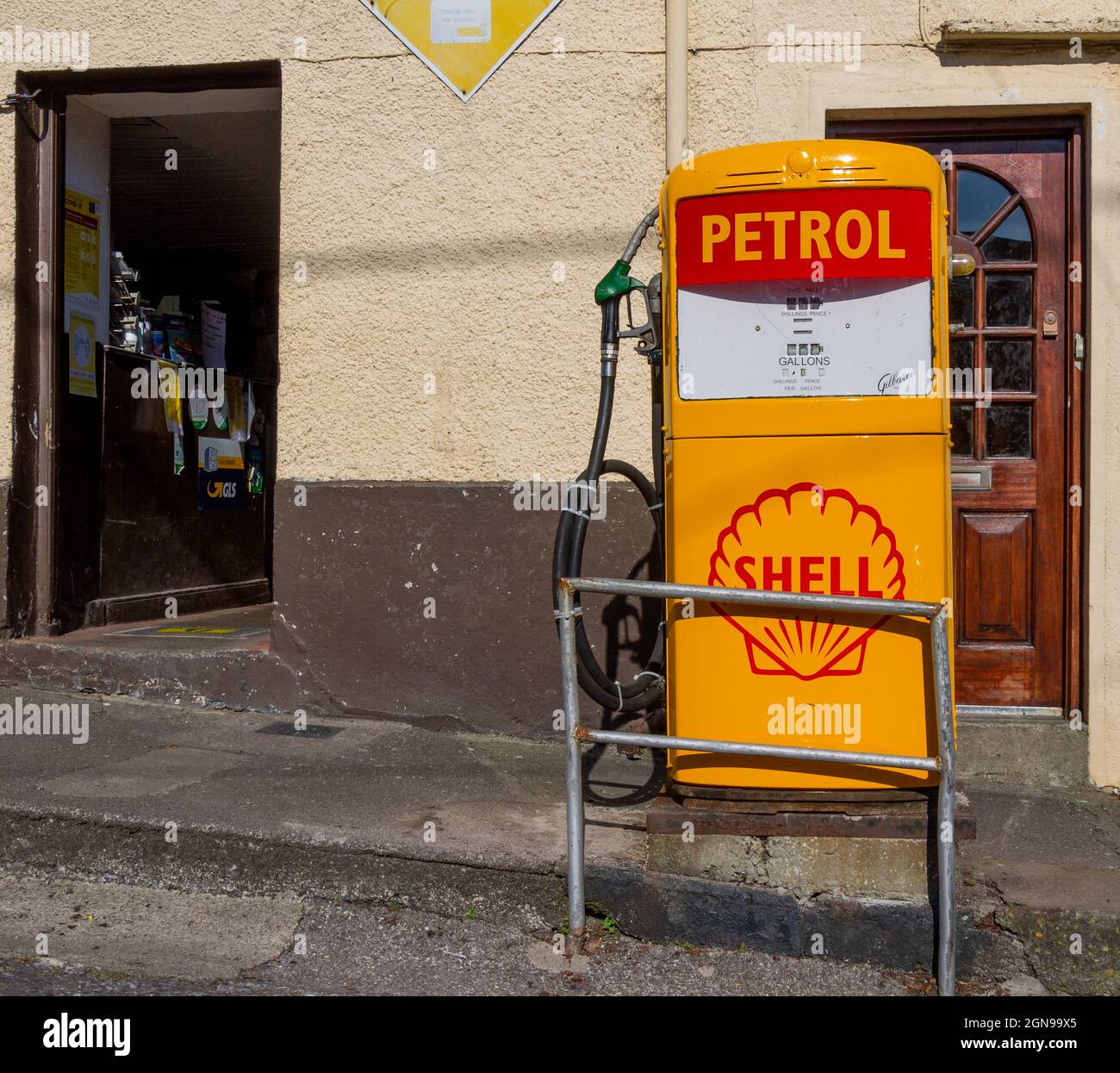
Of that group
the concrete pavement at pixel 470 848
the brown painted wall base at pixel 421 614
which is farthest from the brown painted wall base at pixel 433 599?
the concrete pavement at pixel 470 848

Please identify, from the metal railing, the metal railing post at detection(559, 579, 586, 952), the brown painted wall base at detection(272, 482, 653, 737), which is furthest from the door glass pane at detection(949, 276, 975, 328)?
the metal railing post at detection(559, 579, 586, 952)

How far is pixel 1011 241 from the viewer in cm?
466

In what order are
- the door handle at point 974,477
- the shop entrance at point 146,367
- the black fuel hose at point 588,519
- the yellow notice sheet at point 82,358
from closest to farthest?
the black fuel hose at point 588,519 < the door handle at point 974,477 < the shop entrance at point 146,367 < the yellow notice sheet at point 82,358

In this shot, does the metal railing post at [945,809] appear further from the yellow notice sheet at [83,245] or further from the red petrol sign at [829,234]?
the yellow notice sheet at [83,245]

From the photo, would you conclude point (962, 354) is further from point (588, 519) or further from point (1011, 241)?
point (588, 519)

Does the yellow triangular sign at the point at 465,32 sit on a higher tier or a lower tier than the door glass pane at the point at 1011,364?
higher

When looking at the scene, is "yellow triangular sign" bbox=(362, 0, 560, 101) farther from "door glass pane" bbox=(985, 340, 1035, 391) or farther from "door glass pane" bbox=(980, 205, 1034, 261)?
"door glass pane" bbox=(985, 340, 1035, 391)

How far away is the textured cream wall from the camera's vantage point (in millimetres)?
4496

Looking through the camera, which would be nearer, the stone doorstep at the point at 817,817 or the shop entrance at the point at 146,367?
the stone doorstep at the point at 817,817

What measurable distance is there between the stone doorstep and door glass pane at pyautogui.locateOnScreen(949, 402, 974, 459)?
191 cm

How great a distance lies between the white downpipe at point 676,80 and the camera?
4.62m

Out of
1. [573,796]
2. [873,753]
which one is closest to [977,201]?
[873,753]

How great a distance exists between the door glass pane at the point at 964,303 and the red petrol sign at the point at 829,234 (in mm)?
1670
